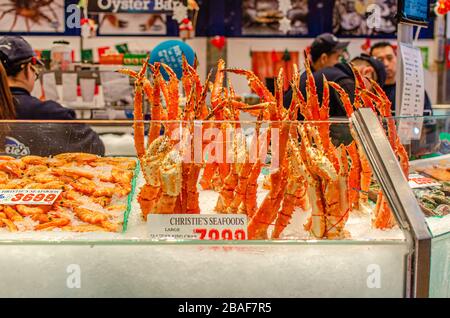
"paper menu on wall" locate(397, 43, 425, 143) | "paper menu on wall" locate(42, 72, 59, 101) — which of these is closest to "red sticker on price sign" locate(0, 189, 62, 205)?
"paper menu on wall" locate(397, 43, 425, 143)

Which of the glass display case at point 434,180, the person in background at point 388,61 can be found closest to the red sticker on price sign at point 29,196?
the glass display case at point 434,180

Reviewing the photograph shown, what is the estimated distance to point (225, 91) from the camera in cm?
201

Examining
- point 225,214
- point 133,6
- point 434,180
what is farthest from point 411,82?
point 133,6

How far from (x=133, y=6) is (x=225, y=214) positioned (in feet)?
11.7

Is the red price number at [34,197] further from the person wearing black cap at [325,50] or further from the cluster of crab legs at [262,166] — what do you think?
the person wearing black cap at [325,50]

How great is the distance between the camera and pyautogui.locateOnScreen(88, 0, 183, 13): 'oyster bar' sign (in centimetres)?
436

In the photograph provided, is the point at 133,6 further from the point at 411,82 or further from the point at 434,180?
the point at 434,180

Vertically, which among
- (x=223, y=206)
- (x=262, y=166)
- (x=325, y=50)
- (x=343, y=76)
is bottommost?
(x=223, y=206)

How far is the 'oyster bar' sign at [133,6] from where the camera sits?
4364mm

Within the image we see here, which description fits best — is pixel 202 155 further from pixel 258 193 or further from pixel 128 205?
pixel 128 205

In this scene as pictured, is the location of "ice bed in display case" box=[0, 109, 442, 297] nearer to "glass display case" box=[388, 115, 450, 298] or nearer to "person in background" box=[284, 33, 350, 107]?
"glass display case" box=[388, 115, 450, 298]

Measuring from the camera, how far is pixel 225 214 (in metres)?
1.40

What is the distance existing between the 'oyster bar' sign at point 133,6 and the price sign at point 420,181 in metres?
3.16

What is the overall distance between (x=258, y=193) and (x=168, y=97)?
1.45 ft
